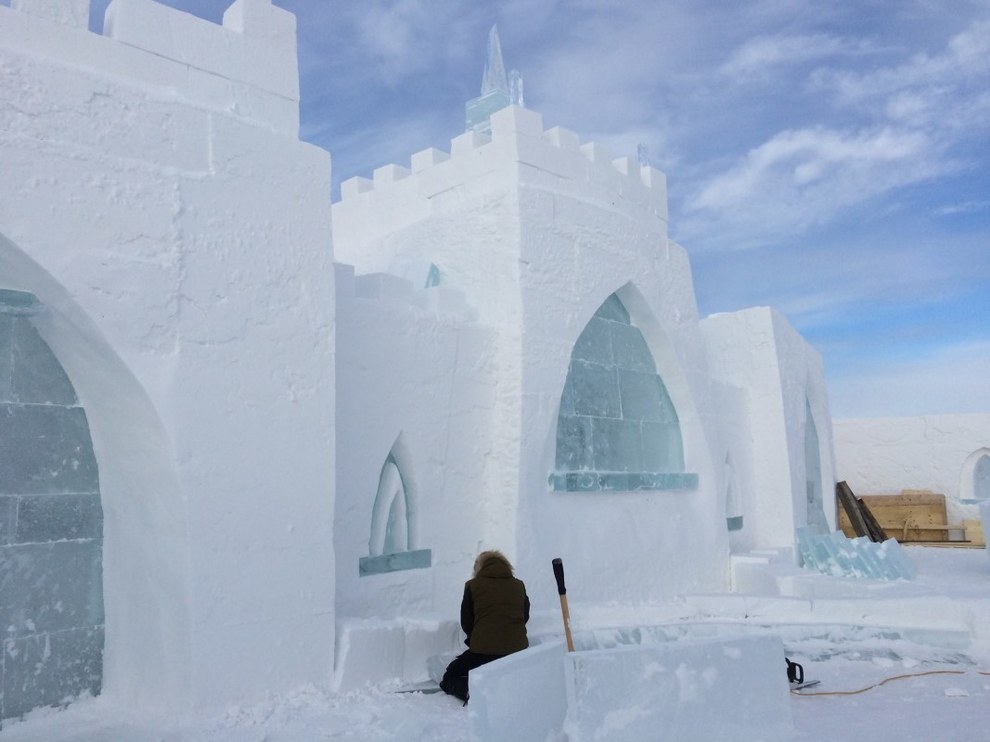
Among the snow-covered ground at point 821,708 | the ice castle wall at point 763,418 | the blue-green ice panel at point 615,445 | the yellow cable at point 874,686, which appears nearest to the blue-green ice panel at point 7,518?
the snow-covered ground at point 821,708

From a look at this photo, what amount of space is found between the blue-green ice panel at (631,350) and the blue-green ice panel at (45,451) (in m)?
5.00

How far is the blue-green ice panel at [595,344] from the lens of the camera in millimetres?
7898

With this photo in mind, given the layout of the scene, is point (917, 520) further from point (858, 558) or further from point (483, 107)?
point (483, 107)

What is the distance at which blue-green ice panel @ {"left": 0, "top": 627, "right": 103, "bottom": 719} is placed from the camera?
4.40 meters

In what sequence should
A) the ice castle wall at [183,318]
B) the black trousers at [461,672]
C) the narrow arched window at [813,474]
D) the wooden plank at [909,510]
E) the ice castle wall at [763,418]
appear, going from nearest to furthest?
the ice castle wall at [183,318] < the black trousers at [461,672] < the ice castle wall at [763,418] < the narrow arched window at [813,474] < the wooden plank at [909,510]

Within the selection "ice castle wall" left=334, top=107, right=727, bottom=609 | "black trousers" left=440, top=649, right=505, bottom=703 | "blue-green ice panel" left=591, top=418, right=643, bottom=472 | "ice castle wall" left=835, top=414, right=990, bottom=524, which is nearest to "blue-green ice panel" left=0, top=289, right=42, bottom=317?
"black trousers" left=440, top=649, right=505, bottom=703

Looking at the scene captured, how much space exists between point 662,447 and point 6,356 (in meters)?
6.19

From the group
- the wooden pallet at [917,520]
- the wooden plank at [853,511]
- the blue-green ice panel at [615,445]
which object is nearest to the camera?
the blue-green ice panel at [615,445]

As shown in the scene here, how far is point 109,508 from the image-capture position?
485 cm

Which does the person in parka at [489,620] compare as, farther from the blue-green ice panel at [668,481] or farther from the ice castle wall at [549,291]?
the blue-green ice panel at [668,481]

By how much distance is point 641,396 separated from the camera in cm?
868

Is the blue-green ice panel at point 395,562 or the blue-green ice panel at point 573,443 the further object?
the blue-green ice panel at point 573,443

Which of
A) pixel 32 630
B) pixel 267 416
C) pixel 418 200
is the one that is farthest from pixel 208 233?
pixel 418 200

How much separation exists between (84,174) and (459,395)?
10.9 ft
